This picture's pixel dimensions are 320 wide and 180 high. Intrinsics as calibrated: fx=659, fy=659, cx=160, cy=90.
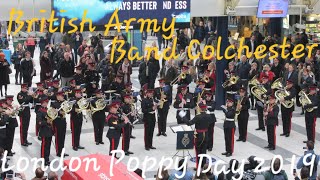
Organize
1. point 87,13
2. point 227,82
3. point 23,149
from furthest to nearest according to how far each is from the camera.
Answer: point 227,82
point 87,13
point 23,149

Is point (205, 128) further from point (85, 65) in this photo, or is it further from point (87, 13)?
point (85, 65)

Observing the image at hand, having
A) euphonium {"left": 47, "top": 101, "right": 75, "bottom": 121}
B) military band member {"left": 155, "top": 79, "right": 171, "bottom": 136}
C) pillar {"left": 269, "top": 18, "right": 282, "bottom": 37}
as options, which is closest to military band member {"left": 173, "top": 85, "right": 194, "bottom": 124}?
military band member {"left": 155, "top": 79, "right": 171, "bottom": 136}

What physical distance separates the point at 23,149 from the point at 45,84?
2.49 metres

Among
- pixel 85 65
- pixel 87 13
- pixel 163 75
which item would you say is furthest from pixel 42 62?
pixel 87 13

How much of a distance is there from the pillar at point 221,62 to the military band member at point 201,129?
607 cm

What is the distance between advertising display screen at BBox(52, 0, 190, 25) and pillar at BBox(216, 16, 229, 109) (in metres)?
2.00

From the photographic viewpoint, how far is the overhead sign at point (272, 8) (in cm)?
2033

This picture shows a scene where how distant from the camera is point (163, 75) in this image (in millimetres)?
21859

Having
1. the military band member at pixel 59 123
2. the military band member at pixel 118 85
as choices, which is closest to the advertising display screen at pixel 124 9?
the military band member at pixel 118 85

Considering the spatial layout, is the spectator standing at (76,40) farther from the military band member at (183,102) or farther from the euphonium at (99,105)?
the military band member at (183,102)

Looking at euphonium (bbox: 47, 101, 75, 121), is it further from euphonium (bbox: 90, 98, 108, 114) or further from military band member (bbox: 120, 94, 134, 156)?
military band member (bbox: 120, 94, 134, 156)

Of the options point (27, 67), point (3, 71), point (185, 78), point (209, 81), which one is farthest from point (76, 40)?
point (209, 81)

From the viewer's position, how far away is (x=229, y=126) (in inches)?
638

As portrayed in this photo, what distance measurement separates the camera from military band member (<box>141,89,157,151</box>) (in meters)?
16.7
